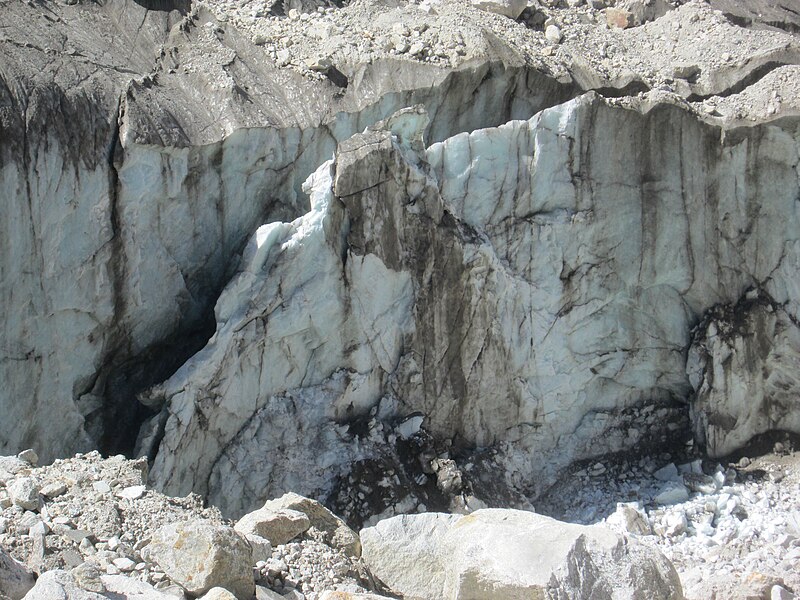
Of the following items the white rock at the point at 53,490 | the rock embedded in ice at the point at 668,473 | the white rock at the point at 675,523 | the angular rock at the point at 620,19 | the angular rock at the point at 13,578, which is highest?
the angular rock at the point at 620,19

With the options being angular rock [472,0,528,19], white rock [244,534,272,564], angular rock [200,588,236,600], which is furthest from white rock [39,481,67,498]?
angular rock [472,0,528,19]

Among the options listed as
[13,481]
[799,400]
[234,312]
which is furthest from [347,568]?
[799,400]

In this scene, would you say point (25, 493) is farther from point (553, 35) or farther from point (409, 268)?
point (553, 35)

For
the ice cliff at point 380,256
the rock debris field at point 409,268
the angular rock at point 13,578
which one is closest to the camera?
the angular rock at point 13,578

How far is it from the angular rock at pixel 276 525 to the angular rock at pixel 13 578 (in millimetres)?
1959

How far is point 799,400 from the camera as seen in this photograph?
1389 cm

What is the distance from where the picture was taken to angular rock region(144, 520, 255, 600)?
6.77 m

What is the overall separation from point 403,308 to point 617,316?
3.33 m

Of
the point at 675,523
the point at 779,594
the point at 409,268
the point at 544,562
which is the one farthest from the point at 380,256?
the point at 779,594

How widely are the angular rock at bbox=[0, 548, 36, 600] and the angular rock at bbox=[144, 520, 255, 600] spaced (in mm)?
941

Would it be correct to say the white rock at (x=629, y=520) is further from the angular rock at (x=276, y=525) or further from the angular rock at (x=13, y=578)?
→ the angular rock at (x=13, y=578)

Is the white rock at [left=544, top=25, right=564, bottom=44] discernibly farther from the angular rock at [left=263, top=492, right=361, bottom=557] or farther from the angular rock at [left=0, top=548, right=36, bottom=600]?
the angular rock at [left=0, top=548, right=36, bottom=600]

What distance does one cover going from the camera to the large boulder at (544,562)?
678 cm

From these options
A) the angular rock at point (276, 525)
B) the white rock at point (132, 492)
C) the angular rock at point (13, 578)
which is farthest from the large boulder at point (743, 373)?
the angular rock at point (13, 578)
